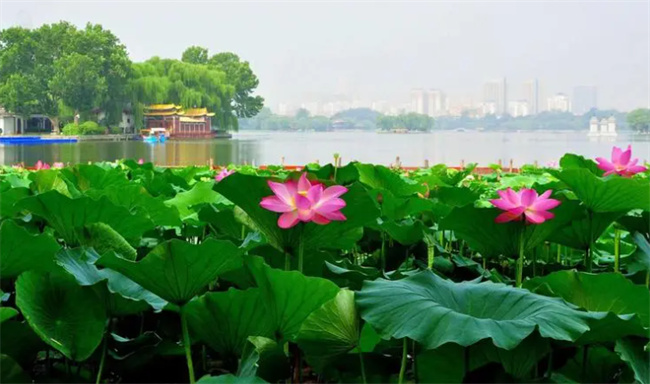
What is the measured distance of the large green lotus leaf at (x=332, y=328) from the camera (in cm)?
49

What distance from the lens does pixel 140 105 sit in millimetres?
29328

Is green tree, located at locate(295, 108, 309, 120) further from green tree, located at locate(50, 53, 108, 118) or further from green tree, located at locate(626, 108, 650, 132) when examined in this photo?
green tree, located at locate(50, 53, 108, 118)

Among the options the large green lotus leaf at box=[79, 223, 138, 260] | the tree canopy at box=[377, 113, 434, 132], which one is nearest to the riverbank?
the tree canopy at box=[377, 113, 434, 132]

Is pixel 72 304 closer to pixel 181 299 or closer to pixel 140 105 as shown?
pixel 181 299

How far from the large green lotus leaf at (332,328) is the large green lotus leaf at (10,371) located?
211 mm

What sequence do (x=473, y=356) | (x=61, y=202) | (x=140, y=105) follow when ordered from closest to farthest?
(x=473, y=356) < (x=61, y=202) < (x=140, y=105)

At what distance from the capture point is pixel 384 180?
114 centimetres

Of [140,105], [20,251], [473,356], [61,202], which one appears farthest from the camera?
[140,105]

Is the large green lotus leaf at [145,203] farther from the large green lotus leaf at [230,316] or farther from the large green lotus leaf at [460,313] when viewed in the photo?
the large green lotus leaf at [460,313]

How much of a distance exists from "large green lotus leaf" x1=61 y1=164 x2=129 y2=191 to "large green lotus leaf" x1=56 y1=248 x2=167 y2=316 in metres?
0.67

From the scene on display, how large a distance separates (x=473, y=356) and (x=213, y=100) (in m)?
30.1

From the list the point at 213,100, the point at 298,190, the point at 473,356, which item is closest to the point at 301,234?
the point at 298,190

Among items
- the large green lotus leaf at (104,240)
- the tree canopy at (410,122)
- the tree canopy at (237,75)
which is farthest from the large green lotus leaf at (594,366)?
the tree canopy at (410,122)

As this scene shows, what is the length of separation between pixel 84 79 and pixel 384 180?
92.0 feet
